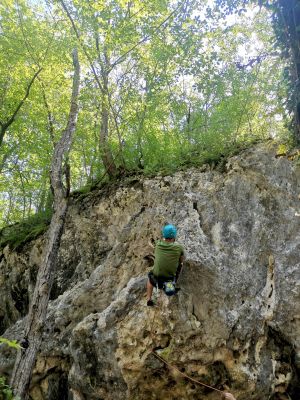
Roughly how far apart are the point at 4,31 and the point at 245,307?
1310cm

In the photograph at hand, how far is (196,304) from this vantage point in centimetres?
808

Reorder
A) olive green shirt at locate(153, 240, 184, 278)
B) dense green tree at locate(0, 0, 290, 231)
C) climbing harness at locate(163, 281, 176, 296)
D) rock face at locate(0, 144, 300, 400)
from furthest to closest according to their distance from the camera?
Answer: dense green tree at locate(0, 0, 290, 231)
rock face at locate(0, 144, 300, 400)
olive green shirt at locate(153, 240, 184, 278)
climbing harness at locate(163, 281, 176, 296)

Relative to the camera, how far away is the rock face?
25.4ft

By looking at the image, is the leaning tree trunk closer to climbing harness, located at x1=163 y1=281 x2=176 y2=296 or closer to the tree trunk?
the tree trunk

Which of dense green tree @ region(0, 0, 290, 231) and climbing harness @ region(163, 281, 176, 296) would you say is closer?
climbing harness @ region(163, 281, 176, 296)

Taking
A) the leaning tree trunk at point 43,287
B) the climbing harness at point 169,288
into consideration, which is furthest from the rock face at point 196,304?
the leaning tree trunk at point 43,287

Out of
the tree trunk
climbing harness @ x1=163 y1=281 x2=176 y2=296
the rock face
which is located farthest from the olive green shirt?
the tree trunk

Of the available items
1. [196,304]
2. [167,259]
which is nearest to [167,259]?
[167,259]

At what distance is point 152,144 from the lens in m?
12.5

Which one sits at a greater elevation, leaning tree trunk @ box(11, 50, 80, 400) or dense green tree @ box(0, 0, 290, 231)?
dense green tree @ box(0, 0, 290, 231)

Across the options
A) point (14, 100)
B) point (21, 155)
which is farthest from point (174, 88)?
point (21, 155)

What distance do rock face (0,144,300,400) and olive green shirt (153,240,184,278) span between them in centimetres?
74

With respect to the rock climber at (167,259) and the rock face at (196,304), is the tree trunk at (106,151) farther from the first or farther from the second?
the rock climber at (167,259)

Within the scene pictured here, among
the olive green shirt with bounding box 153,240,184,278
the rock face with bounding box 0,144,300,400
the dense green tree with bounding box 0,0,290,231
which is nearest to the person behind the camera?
the olive green shirt with bounding box 153,240,184,278
